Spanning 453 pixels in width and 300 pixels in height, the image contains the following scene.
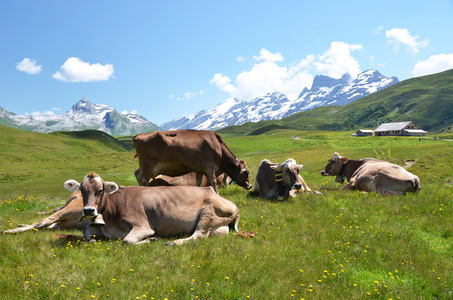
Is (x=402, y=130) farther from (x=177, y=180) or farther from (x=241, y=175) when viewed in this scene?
(x=177, y=180)

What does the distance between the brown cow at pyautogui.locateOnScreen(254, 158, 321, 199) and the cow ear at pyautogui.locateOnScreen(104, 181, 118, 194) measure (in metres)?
7.98

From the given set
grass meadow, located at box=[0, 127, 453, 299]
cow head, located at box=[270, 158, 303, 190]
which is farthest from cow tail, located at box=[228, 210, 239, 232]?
cow head, located at box=[270, 158, 303, 190]

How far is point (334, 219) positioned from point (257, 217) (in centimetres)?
265

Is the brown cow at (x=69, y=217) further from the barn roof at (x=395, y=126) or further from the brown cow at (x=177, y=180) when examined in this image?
the barn roof at (x=395, y=126)

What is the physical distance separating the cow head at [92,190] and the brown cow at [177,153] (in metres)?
5.38

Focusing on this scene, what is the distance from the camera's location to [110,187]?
858 cm

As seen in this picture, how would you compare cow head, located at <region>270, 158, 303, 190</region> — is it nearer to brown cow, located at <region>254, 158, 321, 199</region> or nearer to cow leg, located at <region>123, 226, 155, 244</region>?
brown cow, located at <region>254, 158, 321, 199</region>

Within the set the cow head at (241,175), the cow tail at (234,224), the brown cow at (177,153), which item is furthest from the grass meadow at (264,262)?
the cow head at (241,175)

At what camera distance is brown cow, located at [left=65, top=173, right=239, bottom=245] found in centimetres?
838

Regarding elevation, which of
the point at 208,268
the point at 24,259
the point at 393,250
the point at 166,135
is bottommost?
the point at 393,250

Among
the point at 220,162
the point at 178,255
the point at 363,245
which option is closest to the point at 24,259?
the point at 178,255

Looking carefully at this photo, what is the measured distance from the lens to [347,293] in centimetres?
574

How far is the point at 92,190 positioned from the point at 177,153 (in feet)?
20.3

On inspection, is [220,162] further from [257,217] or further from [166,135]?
[257,217]
